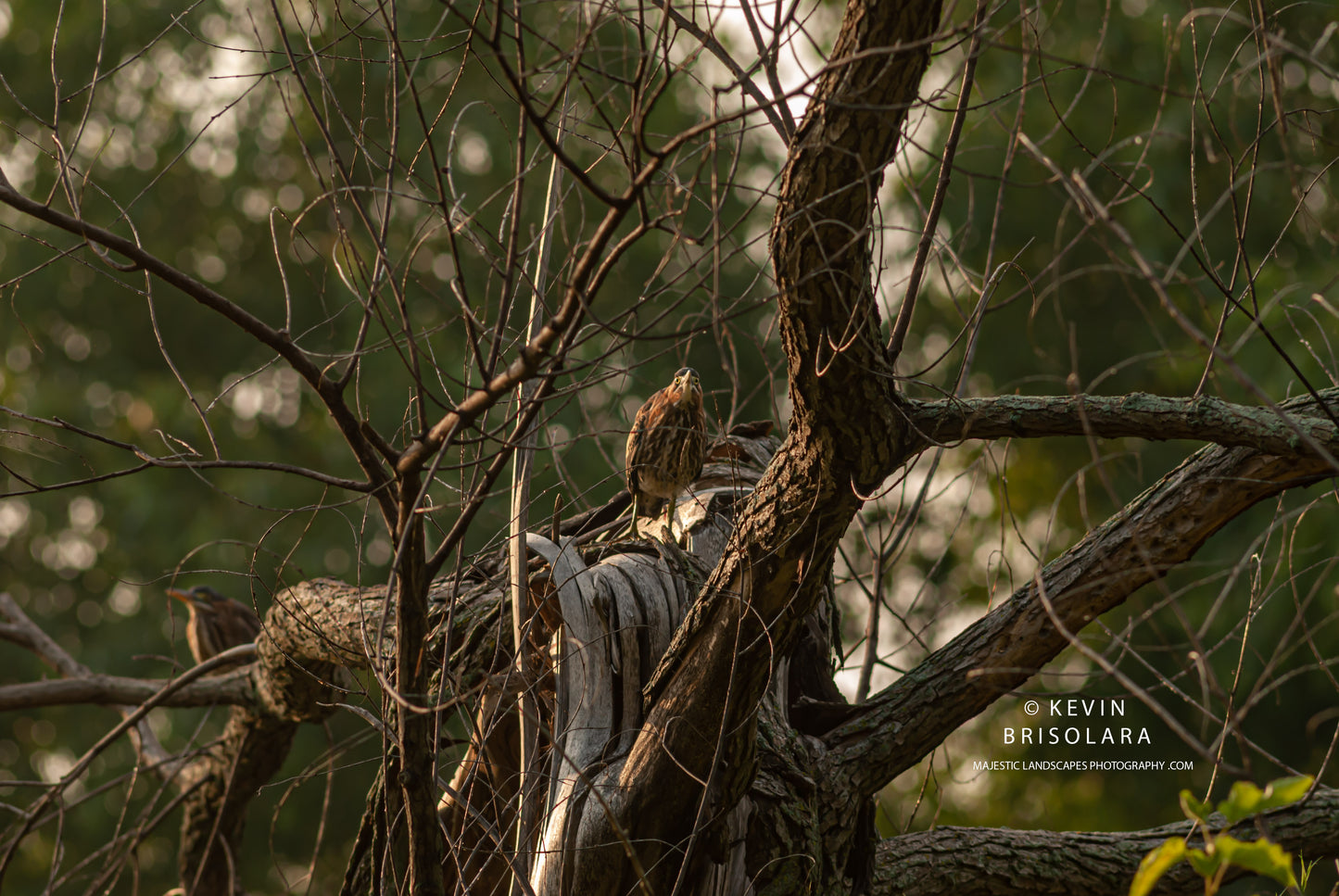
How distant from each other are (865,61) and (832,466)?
71cm

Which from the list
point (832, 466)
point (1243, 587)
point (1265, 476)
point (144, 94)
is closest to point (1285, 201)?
point (1243, 587)

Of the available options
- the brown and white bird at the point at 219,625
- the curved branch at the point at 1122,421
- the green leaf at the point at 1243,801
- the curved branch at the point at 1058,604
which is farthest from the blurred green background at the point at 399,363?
the green leaf at the point at 1243,801

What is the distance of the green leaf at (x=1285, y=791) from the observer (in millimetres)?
1053

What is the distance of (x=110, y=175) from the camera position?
9.35 m

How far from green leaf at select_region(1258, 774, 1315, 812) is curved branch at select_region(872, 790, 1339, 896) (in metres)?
1.79

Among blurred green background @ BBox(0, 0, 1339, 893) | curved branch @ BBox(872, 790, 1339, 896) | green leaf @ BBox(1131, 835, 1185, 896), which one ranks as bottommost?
green leaf @ BBox(1131, 835, 1185, 896)

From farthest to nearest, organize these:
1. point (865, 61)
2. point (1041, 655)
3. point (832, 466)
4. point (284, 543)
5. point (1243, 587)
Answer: point (284, 543) < point (1243, 587) < point (1041, 655) < point (832, 466) < point (865, 61)

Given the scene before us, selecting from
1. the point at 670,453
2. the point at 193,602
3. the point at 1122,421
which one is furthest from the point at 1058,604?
the point at 193,602

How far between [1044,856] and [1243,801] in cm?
199

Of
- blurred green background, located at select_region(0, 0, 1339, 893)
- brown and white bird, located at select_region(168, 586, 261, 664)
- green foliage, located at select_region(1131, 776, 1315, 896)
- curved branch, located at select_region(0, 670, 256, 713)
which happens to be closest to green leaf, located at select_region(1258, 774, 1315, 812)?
green foliage, located at select_region(1131, 776, 1315, 896)

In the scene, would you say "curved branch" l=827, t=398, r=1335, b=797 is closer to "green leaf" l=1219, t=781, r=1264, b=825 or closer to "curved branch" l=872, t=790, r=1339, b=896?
"curved branch" l=872, t=790, r=1339, b=896

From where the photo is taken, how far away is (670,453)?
333cm

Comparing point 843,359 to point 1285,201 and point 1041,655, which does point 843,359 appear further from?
point 1285,201

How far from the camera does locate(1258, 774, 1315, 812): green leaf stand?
105 cm
